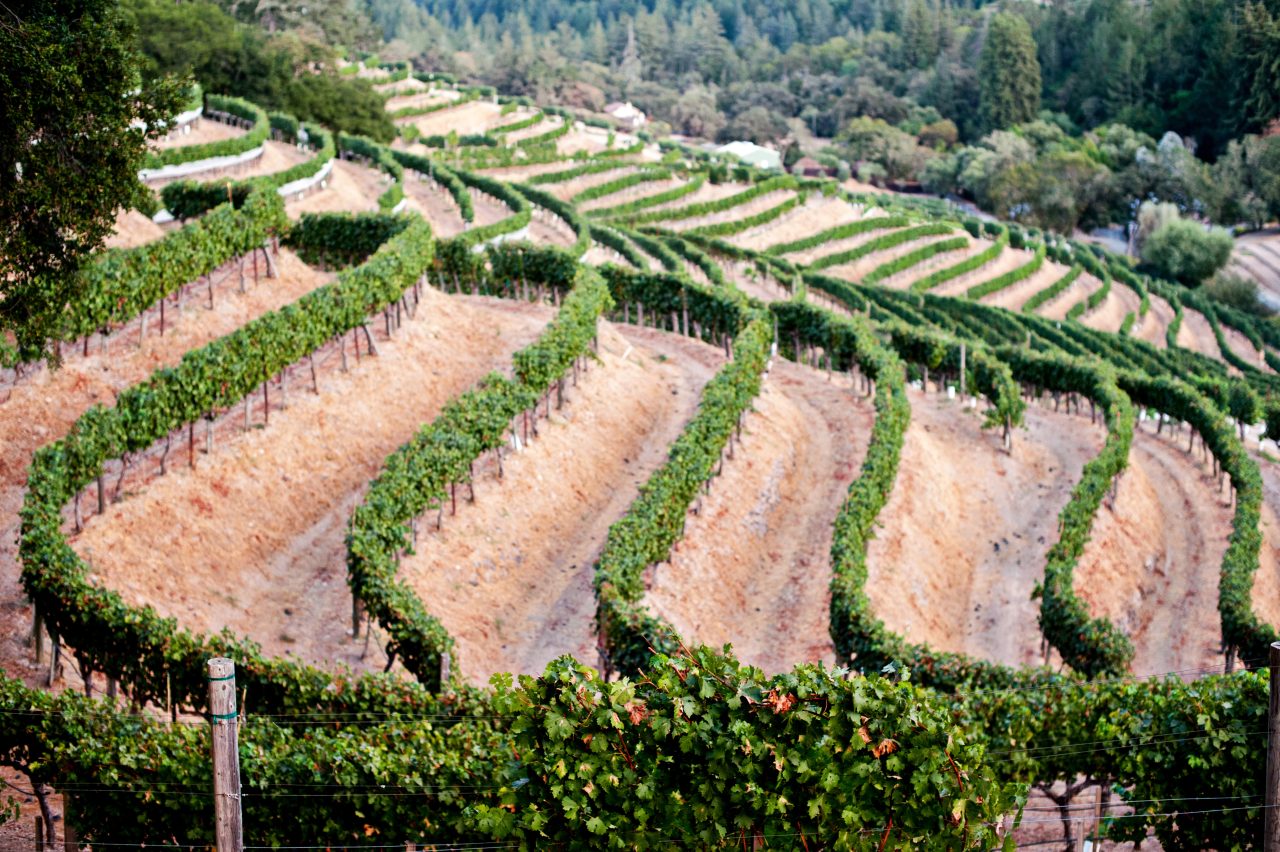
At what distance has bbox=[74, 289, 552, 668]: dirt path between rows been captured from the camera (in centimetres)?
3334

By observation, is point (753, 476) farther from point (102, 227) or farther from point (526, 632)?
point (102, 227)

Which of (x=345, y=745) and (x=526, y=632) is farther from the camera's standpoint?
(x=526, y=632)

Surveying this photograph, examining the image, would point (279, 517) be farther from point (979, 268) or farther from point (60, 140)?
point (979, 268)

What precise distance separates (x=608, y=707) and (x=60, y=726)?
9.70 meters

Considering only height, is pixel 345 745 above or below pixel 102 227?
below

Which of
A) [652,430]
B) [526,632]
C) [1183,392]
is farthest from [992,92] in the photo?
[526,632]

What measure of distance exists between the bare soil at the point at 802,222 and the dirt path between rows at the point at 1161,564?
55.3 meters

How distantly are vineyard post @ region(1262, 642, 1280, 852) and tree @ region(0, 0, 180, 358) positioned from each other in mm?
24436

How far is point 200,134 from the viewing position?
81.8 metres

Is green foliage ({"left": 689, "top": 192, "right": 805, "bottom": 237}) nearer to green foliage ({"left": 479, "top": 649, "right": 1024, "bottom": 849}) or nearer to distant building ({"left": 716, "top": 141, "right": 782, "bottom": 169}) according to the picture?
distant building ({"left": 716, "top": 141, "right": 782, "bottom": 169})

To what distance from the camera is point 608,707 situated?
55.4ft

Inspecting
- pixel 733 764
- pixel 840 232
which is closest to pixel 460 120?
pixel 840 232

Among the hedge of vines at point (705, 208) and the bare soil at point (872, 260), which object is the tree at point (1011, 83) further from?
the bare soil at point (872, 260)

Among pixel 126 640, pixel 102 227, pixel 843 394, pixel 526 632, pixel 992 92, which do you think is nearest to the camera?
pixel 126 640
